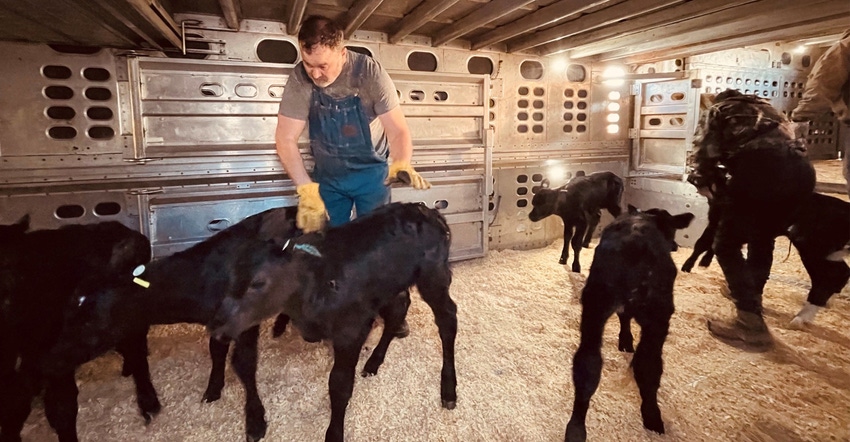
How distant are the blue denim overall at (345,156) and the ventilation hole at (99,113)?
2.08 meters

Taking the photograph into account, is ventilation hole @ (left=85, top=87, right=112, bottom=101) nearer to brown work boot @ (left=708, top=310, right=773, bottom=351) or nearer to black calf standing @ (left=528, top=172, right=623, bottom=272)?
black calf standing @ (left=528, top=172, right=623, bottom=272)

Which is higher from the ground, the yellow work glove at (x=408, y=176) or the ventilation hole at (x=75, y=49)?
the ventilation hole at (x=75, y=49)

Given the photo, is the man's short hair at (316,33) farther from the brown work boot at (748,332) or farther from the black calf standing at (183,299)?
the brown work boot at (748,332)

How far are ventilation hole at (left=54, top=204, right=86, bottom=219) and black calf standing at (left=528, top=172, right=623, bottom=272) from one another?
179 inches

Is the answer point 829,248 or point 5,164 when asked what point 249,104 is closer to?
point 5,164

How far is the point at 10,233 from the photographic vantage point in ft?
8.24

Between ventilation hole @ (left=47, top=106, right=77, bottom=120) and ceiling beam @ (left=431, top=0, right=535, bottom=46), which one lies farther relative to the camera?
ventilation hole @ (left=47, top=106, right=77, bottom=120)

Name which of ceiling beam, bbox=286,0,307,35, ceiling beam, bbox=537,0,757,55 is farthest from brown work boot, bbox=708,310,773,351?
ceiling beam, bbox=286,0,307,35

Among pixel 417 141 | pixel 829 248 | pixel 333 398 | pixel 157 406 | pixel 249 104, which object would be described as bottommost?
pixel 157 406

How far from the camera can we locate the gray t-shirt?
3.02m

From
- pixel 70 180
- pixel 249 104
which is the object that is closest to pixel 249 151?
pixel 249 104

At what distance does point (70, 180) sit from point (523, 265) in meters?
4.52

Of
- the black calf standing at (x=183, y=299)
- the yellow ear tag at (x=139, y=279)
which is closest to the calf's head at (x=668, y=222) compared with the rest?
the black calf standing at (x=183, y=299)

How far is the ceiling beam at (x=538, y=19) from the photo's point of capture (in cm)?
372
